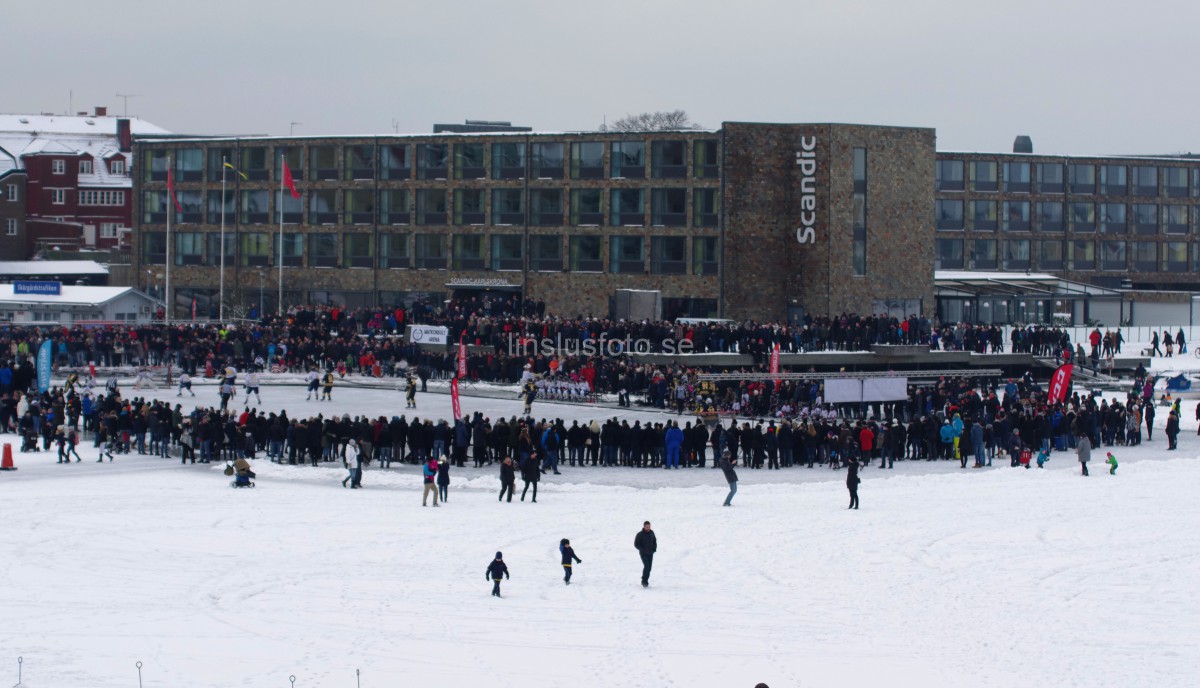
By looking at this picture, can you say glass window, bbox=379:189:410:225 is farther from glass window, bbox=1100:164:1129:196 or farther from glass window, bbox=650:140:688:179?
glass window, bbox=1100:164:1129:196

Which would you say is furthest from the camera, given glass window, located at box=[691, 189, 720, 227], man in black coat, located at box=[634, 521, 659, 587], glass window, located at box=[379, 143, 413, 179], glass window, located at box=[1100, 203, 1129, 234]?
glass window, located at box=[1100, 203, 1129, 234]

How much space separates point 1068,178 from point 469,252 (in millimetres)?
36549

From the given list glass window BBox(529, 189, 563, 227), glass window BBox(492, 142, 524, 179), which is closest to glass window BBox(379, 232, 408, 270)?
glass window BBox(492, 142, 524, 179)

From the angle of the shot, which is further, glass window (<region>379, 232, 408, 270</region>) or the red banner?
glass window (<region>379, 232, 408, 270</region>)

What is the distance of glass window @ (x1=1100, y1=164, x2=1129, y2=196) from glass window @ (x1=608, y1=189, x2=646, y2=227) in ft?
108

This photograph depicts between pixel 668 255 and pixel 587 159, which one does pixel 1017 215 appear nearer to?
pixel 668 255

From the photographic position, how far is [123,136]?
116m

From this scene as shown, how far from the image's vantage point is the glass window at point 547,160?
67125mm

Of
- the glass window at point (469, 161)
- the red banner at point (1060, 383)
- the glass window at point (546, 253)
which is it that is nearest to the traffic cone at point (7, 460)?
the red banner at point (1060, 383)

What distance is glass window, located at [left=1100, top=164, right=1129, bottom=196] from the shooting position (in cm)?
8456

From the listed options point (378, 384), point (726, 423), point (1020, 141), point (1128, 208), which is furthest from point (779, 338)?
point (1020, 141)

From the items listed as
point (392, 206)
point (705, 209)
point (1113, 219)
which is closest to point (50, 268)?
point (392, 206)

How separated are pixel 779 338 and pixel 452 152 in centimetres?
2541

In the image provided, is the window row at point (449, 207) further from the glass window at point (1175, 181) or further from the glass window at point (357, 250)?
the glass window at point (1175, 181)
